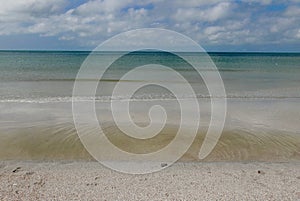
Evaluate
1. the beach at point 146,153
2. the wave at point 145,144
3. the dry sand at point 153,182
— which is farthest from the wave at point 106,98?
the dry sand at point 153,182

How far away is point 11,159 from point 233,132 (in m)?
5.34

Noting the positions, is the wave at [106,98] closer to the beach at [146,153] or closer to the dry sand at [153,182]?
the beach at [146,153]

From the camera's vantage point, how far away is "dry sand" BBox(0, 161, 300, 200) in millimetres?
5164

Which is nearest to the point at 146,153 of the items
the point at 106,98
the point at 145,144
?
the point at 145,144

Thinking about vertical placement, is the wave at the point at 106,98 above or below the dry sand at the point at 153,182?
above

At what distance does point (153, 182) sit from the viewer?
572 cm

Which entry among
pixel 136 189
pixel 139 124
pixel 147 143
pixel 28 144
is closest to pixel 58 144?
pixel 28 144

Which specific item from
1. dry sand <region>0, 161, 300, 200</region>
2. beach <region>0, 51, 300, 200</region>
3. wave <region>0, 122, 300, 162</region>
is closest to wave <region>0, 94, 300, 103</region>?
beach <region>0, 51, 300, 200</region>

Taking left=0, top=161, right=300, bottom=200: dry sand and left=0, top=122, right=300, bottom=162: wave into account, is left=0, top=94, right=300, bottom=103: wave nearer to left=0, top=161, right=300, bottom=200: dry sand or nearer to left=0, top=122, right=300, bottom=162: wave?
left=0, top=122, right=300, bottom=162: wave

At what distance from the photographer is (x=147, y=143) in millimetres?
8211

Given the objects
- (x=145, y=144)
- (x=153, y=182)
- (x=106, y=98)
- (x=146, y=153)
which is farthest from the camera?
(x=106, y=98)

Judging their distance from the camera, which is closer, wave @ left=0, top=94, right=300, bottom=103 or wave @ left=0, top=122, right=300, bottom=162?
wave @ left=0, top=122, right=300, bottom=162

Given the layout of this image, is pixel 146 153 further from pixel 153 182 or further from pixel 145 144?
pixel 153 182

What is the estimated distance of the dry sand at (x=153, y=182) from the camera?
516 centimetres
